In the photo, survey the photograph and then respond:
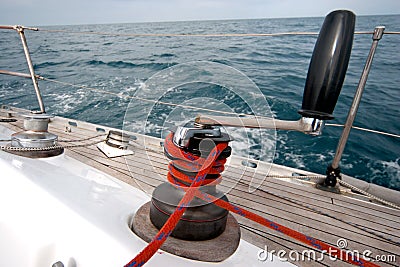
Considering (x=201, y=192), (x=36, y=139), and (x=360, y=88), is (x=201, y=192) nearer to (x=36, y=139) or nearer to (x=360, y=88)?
(x=36, y=139)

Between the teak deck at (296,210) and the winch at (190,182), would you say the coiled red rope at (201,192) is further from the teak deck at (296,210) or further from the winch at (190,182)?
the teak deck at (296,210)

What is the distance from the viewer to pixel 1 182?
84cm

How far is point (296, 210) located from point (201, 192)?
76 centimetres

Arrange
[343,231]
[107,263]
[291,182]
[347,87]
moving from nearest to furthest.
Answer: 1. [107,263]
2. [343,231]
3. [291,182]
4. [347,87]

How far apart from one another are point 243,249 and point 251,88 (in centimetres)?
42

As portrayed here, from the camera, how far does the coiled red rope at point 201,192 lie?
516 millimetres

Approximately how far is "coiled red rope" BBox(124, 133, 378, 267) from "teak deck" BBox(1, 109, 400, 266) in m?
0.12

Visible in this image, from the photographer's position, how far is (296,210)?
1187 millimetres

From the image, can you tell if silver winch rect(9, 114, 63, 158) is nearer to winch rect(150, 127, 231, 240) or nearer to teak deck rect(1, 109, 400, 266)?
teak deck rect(1, 109, 400, 266)

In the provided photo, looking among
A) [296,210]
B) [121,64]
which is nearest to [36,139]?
[296,210]

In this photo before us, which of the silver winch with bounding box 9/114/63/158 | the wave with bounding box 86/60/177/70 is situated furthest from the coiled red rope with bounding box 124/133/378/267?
the wave with bounding box 86/60/177/70

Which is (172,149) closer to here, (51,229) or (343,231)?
(51,229)

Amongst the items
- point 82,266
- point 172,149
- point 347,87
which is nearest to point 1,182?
point 82,266

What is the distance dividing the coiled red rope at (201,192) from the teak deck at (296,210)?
12 cm
